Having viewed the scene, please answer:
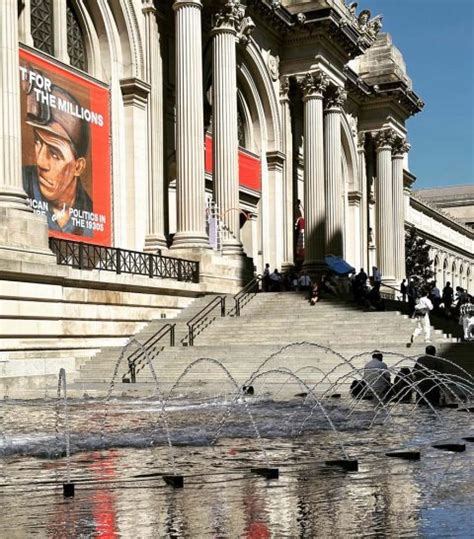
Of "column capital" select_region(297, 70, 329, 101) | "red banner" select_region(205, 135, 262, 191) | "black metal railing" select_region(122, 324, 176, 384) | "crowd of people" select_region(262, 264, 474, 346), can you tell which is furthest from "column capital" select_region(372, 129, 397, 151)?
"black metal railing" select_region(122, 324, 176, 384)

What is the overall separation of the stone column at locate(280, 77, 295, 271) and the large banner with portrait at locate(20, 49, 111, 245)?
15.3 meters

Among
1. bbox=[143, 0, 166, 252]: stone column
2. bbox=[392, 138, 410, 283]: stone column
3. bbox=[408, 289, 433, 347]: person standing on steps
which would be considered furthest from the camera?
bbox=[392, 138, 410, 283]: stone column

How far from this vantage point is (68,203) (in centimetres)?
2936

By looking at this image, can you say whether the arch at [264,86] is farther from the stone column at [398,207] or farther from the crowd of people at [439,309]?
the stone column at [398,207]

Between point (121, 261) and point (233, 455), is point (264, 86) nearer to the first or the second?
point (121, 261)

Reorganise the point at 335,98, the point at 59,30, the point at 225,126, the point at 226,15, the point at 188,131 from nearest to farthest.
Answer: the point at 59,30 < the point at 188,131 < the point at 225,126 < the point at 226,15 < the point at 335,98

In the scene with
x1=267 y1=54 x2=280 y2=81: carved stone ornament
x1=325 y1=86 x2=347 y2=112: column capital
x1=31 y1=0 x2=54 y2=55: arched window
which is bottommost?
x1=31 y1=0 x2=54 y2=55: arched window

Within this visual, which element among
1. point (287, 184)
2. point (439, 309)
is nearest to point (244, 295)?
point (439, 309)

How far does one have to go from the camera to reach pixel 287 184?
1841 inches

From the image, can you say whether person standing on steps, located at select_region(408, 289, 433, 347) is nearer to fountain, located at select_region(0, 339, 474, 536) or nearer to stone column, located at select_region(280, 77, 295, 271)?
fountain, located at select_region(0, 339, 474, 536)

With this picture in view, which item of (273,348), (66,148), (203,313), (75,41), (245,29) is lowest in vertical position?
(273,348)

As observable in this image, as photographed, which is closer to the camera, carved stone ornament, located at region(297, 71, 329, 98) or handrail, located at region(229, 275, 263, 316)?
handrail, located at region(229, 275, 263, 316)

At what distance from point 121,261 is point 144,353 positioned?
272 inches

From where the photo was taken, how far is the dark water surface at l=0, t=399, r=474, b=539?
21.3 ft
